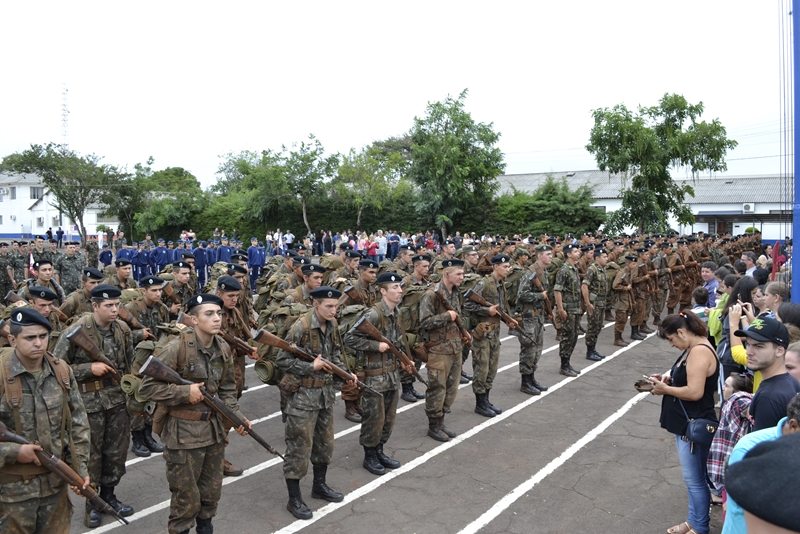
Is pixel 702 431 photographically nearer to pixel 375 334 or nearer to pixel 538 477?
pixel 538 477

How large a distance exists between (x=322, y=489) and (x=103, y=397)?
225cm

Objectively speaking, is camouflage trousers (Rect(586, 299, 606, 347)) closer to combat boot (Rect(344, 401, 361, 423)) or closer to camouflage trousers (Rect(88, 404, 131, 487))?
combat boot (Rect(344, 401, 361, 423))

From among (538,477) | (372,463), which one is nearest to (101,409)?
(372,463)

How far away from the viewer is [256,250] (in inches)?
1006

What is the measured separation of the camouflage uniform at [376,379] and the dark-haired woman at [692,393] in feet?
9.09

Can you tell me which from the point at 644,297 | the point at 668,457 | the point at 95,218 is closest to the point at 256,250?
the point at 644,297

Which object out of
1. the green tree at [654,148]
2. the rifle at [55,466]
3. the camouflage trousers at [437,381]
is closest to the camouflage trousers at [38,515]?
the rifle at [55,466]

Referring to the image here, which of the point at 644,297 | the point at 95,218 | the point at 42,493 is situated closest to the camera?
the point at 42,493

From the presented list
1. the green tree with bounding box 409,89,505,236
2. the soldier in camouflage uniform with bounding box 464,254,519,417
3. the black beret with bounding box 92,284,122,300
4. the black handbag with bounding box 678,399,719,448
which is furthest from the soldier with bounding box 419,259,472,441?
the green tree with bounding box 409,89,505,236

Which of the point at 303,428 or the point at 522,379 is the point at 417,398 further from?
the point at 303,428

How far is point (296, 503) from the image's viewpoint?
17.9 ft

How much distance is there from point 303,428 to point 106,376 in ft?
6.31

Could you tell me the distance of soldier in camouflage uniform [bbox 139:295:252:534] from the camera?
4.59 m

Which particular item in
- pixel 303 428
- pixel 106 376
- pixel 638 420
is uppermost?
pixel 106 376
